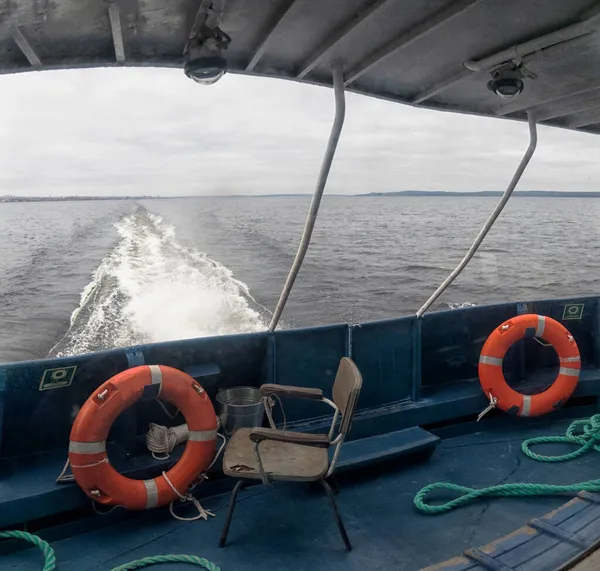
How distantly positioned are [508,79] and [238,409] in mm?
2217

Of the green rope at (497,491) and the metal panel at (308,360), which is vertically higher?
the metal panel at (308,360)

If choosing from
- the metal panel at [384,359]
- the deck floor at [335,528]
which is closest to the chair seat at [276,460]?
the deck floor at [335,528]

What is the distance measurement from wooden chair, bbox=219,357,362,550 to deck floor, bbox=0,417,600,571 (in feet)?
0.45

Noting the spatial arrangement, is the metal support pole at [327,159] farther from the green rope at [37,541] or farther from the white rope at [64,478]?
the green rope at [37,541]

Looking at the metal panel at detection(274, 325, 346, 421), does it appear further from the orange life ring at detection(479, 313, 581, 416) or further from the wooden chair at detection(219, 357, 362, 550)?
the orange life ring at detection(479, 313, 581, 416)

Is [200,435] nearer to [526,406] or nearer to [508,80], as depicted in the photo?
[526,406]

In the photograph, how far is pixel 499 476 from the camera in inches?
123

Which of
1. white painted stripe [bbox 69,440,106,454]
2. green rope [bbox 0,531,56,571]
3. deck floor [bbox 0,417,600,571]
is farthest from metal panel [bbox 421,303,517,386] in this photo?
green rope [bbox 0,531,56,571]

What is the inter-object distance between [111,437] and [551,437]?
2.71 m

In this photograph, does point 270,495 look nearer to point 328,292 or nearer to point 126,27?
point 126,27

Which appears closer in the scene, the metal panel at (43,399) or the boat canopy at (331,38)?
the boat canopy at (331,38)

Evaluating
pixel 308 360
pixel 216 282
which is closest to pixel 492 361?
pixel 308 360

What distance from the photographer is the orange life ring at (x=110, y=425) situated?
2.53 metres

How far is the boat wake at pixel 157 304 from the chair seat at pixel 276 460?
8.35 m
